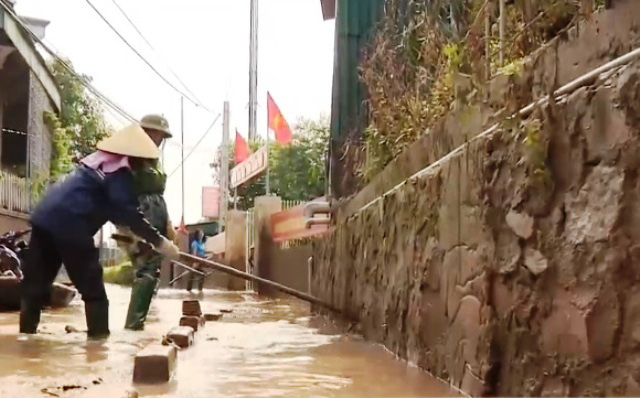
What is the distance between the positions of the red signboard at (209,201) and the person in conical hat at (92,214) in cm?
2778

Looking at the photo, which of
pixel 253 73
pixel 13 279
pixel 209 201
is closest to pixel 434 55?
pixel 13 279

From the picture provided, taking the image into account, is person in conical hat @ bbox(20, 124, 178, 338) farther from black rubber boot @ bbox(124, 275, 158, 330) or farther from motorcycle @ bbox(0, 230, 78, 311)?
motorcycle @ bbox(0, 230, 78, 311)

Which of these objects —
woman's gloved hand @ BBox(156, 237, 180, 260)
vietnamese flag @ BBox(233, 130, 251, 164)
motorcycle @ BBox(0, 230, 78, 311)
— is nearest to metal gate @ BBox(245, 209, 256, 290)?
vietnamese flag @ BBox(233, 130, 251, 164)

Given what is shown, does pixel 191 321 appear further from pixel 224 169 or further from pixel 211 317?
pixel 224 169

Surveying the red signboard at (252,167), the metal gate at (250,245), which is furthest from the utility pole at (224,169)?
the metal gate at (250,245)

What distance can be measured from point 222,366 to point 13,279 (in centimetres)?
457

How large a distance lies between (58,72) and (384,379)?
26666mm

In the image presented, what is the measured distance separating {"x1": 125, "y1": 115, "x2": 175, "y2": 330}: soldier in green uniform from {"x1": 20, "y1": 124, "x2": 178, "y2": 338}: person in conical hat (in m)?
→ 0.41

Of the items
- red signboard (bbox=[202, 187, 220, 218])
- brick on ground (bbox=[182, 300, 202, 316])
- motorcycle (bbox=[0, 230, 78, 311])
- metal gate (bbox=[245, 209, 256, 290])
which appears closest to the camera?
brick on ground (bbox=[182, 300, 202, 316])

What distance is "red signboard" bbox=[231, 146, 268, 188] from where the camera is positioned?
18438 mm

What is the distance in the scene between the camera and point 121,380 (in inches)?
132

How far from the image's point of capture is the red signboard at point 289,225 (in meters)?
12.7

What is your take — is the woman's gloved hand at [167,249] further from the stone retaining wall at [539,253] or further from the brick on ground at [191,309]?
the stone retaining wall at [539,253]

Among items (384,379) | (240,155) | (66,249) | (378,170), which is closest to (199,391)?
(384,379)
